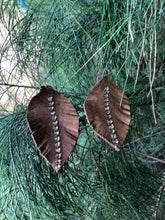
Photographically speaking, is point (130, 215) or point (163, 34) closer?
point (130, 215)

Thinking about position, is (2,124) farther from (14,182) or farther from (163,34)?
(163,34)

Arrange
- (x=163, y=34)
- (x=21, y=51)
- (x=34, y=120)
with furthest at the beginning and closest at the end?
(x=163, y=34), (x=21, y=51), (x=34, y=120)

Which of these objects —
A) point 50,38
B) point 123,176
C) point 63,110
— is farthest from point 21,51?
point 123,176
